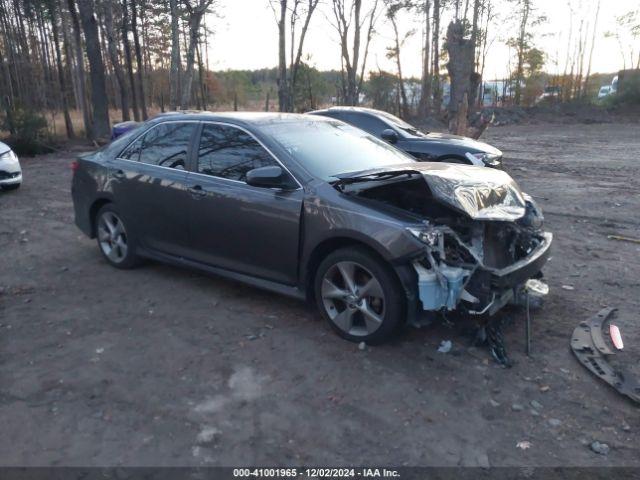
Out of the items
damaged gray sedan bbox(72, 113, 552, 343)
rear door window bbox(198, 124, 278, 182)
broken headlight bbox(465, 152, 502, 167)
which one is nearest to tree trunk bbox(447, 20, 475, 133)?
broken headlight bbox(465, 152, 502, 167)

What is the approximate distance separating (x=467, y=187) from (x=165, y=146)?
3057 mm

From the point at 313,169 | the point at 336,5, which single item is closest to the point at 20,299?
the point at 313,169

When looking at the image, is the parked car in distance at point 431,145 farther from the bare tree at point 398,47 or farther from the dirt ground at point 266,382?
the bare tree at point 398,47

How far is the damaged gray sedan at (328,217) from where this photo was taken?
395 cm

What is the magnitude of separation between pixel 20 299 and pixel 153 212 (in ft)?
4.92

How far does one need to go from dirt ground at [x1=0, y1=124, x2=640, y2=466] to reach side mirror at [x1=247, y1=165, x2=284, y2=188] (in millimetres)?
1197

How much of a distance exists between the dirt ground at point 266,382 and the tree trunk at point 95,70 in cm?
1416

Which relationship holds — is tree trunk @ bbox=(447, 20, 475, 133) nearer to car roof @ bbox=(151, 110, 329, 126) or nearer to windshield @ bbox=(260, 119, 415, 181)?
windshield @ bbox=(260, 119, 415, 181)

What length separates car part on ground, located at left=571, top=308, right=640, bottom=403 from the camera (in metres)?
3.63

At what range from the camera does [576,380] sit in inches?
149

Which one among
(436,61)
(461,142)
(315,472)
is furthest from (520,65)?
(315,472)

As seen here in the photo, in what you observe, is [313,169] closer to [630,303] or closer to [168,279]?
[168,279]

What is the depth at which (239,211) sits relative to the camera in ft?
15.7

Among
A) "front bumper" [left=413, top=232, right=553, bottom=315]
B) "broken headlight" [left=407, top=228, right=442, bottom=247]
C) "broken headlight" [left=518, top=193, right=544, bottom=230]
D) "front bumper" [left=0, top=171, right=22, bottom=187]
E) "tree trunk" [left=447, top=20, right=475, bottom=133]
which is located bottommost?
"front bumper" [left=0, top=171, right=22, bottom=187]
